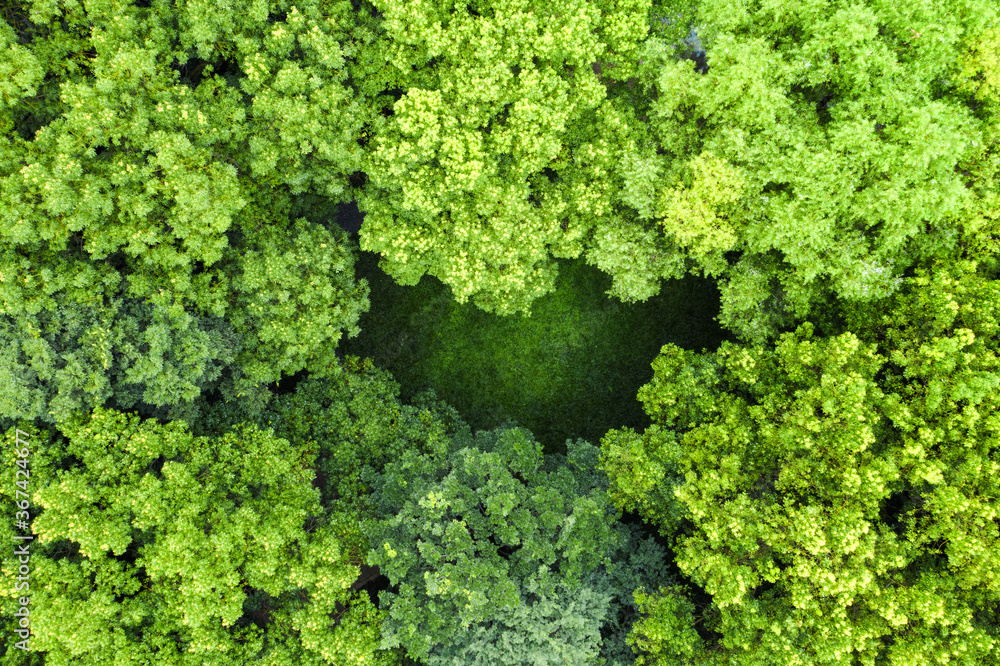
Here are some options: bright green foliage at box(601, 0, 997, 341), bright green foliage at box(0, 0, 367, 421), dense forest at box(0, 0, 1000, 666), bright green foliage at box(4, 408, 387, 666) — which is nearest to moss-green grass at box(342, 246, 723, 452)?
dense forest at box(0, 0, 1000, 666)

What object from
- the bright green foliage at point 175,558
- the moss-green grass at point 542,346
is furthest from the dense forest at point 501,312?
the moss-green grass at point 542,346

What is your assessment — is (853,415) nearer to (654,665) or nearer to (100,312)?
(654,665)

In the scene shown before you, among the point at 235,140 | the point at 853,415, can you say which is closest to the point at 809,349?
the point at 853,415

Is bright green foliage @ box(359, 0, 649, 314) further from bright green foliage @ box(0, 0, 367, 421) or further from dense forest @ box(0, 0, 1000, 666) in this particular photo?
bright green foliage @ box(0, 0, 367, 421)

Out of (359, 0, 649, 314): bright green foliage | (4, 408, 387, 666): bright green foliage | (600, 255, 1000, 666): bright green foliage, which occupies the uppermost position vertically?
(359, 0, 649, 314): bright green foliage

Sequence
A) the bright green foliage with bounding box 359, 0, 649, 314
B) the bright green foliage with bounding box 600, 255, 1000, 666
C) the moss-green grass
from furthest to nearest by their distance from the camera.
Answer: the moss-green grass, the bright green foliage with bounding box 359, 0, 649, 314, the bright green foliage with bounding box 600, 255, 1000, 666
